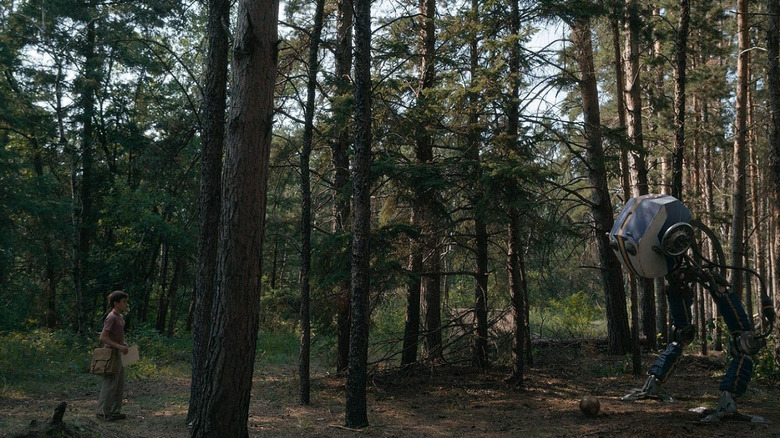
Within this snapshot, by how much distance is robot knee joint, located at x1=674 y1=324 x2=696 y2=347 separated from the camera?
8734 mm

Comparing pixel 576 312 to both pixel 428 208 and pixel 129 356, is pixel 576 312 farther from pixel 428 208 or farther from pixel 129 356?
pixel 129 356

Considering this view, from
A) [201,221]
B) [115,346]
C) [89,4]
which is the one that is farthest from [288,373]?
[89,4]

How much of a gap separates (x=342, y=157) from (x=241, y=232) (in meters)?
8.10

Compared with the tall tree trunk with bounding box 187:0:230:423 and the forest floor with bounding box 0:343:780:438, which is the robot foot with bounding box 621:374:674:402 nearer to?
the forest floor with bounding box 0:343:780:438

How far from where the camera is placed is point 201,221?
871 centimetres

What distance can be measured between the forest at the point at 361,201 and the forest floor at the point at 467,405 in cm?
10

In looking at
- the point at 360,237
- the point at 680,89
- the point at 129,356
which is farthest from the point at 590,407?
the point at 129,356

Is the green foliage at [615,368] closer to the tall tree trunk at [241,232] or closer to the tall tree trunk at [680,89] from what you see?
the tall tree trunk at [680,89]

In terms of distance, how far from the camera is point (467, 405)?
35.0 ft

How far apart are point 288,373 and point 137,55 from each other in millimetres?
13442

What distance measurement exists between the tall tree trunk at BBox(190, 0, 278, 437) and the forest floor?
6.45 feet

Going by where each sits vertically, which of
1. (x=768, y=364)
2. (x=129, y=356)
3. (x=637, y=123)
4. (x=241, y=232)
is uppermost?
(x=637, y=123)

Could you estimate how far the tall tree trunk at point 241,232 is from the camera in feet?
19.4

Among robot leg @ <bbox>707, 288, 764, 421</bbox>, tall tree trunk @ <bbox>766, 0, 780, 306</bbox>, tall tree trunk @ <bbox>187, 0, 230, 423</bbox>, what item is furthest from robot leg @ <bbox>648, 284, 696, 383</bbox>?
tall tree trunk @ <bbox>187, 0, 230, 423</bbox>
